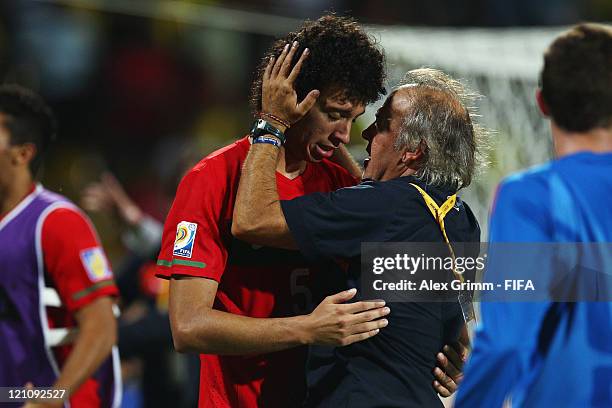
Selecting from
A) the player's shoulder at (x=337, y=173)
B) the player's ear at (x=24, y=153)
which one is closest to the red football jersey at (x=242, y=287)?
the player's shoulder at (x=337, y=173)

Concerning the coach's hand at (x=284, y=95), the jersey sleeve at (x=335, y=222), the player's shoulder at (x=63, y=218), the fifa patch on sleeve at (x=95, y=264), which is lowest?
the fifa patch on sleeve at (x=95, y=264)

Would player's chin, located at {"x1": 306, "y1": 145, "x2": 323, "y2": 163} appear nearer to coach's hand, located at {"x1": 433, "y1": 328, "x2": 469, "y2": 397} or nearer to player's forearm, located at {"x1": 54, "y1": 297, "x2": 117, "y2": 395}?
coach's hand, located at {"x1": 433, "y1": 328, "x2": 469, "y2": 397}

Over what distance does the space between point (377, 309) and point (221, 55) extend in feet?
32.4

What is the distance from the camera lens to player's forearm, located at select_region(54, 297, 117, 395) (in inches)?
168

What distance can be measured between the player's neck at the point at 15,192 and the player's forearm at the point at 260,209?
1.75m

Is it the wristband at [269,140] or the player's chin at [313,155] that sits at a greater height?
the wristband at [269,140]

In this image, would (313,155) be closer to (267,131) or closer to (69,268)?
(267,131)

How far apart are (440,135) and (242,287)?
2.82 ft

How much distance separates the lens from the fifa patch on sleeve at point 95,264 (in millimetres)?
4422

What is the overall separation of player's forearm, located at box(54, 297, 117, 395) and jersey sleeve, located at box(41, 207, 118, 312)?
0.08 meters

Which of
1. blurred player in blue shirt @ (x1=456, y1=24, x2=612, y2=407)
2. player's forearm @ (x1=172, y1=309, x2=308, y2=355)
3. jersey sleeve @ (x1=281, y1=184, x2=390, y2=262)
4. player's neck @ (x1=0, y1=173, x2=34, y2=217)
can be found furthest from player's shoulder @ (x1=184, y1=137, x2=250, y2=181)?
player's neck @ (x1=0, y1=173, x2=34, y2=217)

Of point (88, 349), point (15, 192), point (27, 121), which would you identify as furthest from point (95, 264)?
point (27, 121)

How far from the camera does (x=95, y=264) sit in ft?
14.6

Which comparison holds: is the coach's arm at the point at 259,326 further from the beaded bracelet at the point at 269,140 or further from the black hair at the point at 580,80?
the black hair at the point at 580,80
